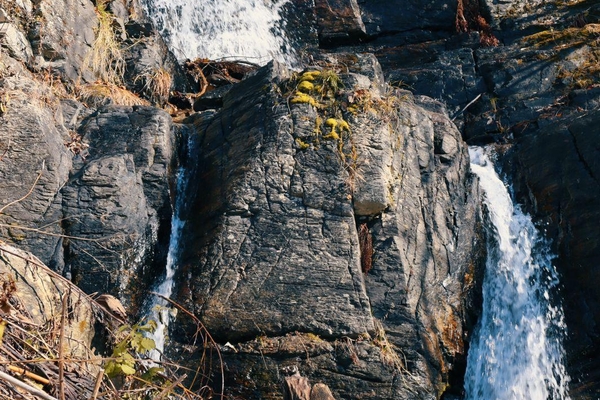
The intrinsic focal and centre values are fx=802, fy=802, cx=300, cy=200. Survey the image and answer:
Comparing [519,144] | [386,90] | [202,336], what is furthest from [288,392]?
[519,144]

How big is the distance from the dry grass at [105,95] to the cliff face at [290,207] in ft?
0.09

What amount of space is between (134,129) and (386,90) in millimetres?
2730

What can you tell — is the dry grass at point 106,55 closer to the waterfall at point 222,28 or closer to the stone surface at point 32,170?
the waterfall at point 222,28

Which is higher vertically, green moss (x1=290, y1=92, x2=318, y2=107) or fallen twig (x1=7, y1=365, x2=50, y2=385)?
green moss (x1=290, y1=92, x2=318, y2=107)

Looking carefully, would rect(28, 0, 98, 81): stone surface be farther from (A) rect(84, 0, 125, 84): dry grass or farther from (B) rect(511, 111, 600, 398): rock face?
(B) rect(511, 111, 600, 398): rock face

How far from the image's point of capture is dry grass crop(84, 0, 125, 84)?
9.77m

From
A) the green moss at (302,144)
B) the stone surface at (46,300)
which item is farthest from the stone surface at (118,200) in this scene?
the green moss at (302,144)

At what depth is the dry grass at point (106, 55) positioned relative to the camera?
9.77 metres

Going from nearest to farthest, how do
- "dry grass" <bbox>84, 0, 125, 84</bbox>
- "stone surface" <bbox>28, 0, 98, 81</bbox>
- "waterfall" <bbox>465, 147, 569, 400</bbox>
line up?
"waterfall" <bbox>465, 147, 569, 400</bbox> → "stone surface" <bbox>28, 0, 98, 81</bbox> → "dry grass" <bbox>84, 0, 125, 84</bbox>

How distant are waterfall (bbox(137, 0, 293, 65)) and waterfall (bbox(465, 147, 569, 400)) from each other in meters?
4.75

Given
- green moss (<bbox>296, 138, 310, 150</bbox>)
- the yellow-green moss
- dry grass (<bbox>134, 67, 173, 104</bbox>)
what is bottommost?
green moss (<bbox>296, 138, 310, 150</bbox>)

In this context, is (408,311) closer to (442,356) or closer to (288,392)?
(442,356)

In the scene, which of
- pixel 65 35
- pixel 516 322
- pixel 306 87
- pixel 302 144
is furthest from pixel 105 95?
pixel 516 322

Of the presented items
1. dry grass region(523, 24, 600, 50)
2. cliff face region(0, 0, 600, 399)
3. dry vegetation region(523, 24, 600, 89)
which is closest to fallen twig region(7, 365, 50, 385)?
cliff face region(0, 0, 600, 399)
